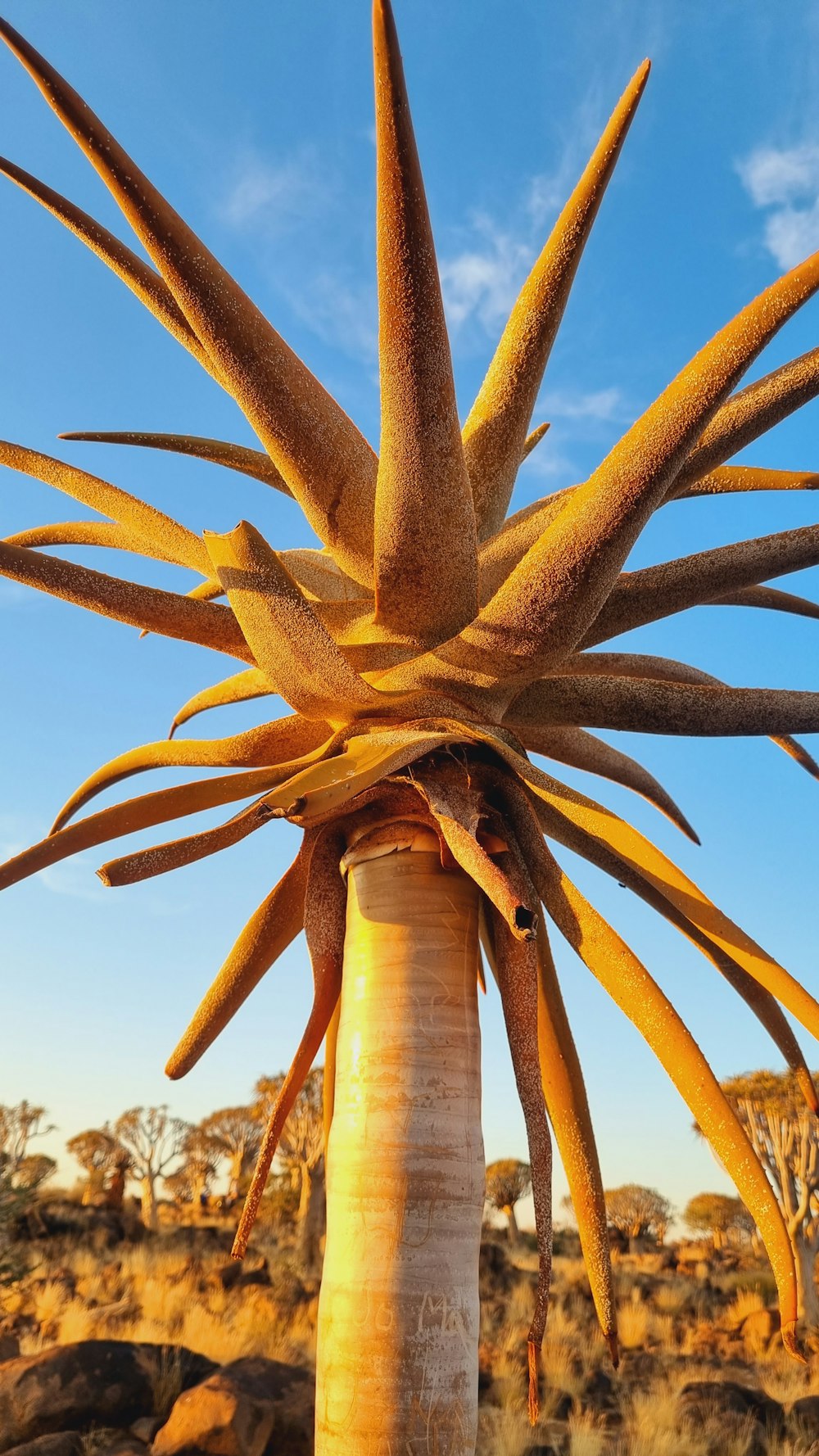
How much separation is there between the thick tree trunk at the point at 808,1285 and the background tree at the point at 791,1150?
2 centimetres

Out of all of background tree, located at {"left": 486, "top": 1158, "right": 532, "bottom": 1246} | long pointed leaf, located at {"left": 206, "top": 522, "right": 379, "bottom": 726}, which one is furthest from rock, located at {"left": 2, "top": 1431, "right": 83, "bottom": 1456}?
background tree, located at {"left": 486, "top": 1158, "right": 532, "bottom": 1246}

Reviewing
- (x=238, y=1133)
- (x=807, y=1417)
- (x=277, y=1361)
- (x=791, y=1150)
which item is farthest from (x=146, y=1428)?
(x=238, y=1133)

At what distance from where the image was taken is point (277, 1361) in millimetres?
9430

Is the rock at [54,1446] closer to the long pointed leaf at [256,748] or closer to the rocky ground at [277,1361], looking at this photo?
the rocky ground at [277,1361]

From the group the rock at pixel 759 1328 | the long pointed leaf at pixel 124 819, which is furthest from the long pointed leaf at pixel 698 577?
the rock at pixel 759 1328

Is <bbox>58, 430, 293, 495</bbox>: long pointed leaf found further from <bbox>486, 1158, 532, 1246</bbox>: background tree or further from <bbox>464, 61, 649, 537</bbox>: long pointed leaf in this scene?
<bbox>486, 1158, 532, 1246</bbox>: background tree

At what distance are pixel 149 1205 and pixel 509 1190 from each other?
12.8 metres

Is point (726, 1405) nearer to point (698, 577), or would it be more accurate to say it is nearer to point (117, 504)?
point (698, 577)

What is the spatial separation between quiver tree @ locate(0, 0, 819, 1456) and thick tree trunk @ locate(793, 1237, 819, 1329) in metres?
19.2

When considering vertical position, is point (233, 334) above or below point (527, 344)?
below

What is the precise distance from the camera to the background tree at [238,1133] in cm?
3822

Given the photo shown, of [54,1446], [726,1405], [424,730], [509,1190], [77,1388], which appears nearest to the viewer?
[424,730]

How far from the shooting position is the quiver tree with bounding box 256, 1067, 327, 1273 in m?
24.7

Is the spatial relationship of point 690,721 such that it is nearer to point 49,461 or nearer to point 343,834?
point 343,834
